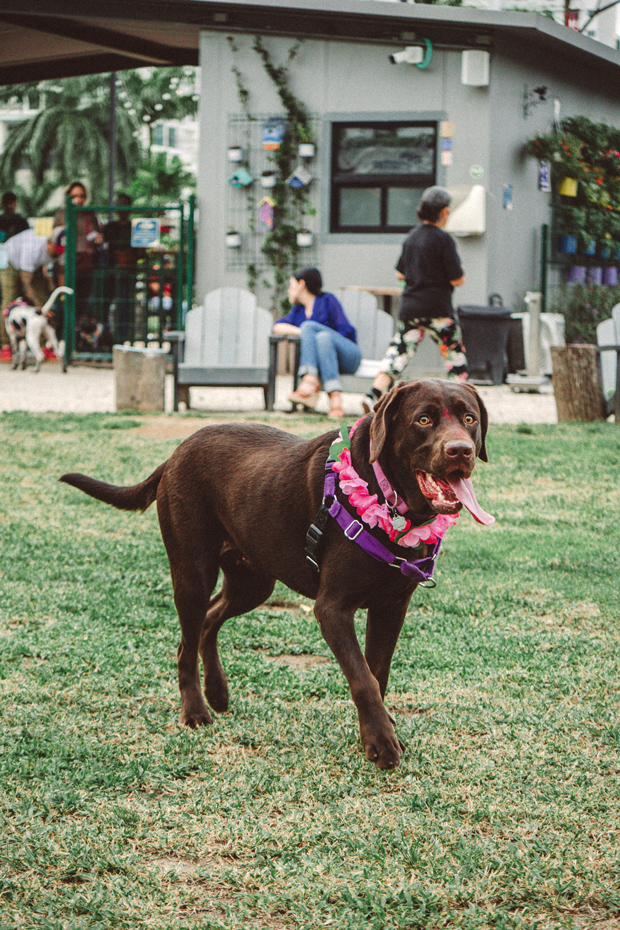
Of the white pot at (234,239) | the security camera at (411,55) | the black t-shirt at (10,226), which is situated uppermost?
the security camera at (411,55)

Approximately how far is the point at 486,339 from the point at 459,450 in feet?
38.0

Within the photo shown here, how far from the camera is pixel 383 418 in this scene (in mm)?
2873

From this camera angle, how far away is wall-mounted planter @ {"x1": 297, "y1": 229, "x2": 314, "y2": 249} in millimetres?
15523

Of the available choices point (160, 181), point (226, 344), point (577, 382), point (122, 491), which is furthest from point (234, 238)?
point (160, 181)

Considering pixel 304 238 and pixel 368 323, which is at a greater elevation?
pixel 304 238

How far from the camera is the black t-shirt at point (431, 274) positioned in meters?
9.13

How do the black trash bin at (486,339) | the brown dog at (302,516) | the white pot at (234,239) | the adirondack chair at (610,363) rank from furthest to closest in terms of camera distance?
the white pot at (234,239) < the black trash bin at (486,339) < the adirondack chair at (610,363) < the brown dog at (302,516)

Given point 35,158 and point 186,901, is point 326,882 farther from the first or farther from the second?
point 35,158

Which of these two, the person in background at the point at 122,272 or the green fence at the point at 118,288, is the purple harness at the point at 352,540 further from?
the person in background at the point at 122,272

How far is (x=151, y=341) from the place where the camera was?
1595cm

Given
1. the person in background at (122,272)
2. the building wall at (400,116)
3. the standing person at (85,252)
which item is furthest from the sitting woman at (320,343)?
the standing person at (85,252)

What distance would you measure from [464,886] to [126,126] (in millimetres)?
45826

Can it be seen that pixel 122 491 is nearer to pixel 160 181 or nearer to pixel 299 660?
pixel 299 660

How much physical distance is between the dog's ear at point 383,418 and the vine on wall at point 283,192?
1287 centimetres
